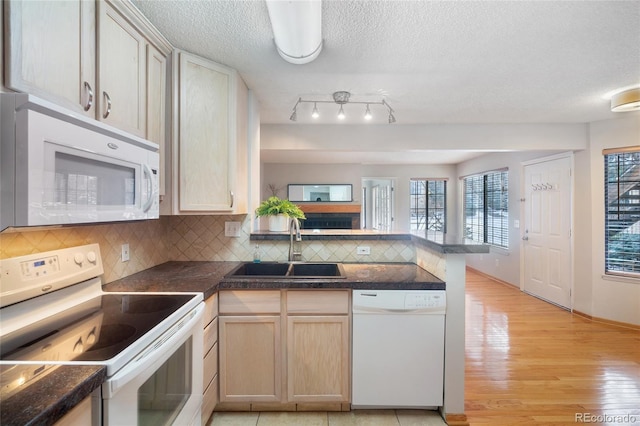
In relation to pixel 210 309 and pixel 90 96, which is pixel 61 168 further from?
pixel 210 309

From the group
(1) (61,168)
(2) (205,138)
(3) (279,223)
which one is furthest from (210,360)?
(2) (205,138)

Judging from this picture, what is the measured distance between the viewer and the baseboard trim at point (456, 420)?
1.75m

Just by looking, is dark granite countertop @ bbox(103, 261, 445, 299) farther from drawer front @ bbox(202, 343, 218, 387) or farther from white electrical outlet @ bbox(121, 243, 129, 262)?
drawer front @ bbox(202, 343, 218, 387)

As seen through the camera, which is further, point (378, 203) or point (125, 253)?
point (378, 203)

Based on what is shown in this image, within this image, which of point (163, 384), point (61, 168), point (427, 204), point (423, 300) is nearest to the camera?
point (61, 168)

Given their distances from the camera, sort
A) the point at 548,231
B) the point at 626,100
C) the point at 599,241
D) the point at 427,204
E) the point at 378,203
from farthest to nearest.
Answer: the point at 378,203 < the point at 427,204 < the point at 548,231 < the point at 599,241 < the point at 626,100

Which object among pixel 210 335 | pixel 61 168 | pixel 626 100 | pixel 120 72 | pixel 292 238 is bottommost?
pixel 210 335

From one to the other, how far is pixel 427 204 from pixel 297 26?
6.15 m

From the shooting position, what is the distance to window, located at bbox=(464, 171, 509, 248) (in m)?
4.96

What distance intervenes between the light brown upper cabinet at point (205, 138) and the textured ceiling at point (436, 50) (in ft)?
0.42

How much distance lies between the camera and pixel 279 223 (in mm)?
2371

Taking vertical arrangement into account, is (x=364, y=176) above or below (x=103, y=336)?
above

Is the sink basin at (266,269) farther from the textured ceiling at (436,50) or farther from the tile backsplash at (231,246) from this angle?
the textured ceiling at (436,50)

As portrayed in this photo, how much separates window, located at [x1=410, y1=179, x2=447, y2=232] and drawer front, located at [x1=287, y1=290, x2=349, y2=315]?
5.45m
